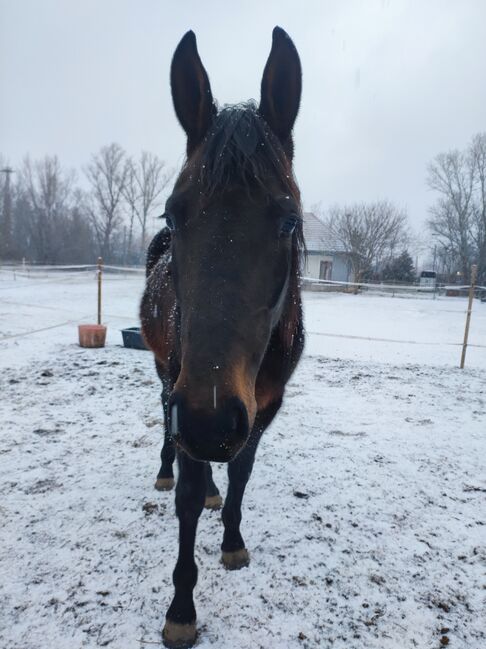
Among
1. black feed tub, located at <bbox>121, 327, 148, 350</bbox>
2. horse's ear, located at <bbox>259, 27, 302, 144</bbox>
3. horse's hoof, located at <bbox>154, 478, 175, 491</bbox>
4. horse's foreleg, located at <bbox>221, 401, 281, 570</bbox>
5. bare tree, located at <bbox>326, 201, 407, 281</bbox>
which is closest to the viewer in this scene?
horse's ear, located at <bbox>259, 27, 302, 144</bbox>

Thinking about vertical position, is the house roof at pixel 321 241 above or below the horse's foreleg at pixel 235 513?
above

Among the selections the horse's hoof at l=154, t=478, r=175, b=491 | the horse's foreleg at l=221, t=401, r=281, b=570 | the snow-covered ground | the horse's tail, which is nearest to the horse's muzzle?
the horse's foreleg at l=221, t=401, r=281, b=570

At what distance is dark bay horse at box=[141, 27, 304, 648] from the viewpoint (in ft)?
3.75

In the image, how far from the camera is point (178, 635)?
1830mm

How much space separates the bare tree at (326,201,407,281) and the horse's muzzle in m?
30.2

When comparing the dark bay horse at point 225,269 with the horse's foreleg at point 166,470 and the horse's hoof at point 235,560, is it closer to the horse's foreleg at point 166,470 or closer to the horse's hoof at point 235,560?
the horse's hoof at point 235,560

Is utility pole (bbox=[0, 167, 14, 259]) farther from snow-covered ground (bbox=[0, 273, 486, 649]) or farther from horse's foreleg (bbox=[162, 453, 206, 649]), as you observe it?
horse's foreleg (bbox=[162, 453, 206, 649])

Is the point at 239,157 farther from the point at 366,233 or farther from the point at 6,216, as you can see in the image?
the point at 6,216

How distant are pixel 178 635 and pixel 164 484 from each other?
1282 millimetres

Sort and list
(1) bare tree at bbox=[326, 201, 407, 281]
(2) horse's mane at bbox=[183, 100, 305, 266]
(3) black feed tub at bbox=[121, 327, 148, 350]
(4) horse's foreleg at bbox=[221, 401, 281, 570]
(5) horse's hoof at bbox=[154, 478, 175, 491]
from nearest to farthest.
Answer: (2) horse's mane at bbox=[183, 100, 305, 266] < (4) horse's foreleg at bbox=[221, 401, 281, 570] < (5) horse's hoof at bbox=[154, 478, 175, 491] < (3) black feed tub at bbox=[121, 327, 148, 350] < (1) bare tree at bbox=[326, 201, 407, 281]

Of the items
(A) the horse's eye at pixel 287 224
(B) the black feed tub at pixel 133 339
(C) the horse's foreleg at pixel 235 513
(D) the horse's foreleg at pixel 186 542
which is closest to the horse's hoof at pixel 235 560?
(C) the horse's foreleg at pixel 235 513

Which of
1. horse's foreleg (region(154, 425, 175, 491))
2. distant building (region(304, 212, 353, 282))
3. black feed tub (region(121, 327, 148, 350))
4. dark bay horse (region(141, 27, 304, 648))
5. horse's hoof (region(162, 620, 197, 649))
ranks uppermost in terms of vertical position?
distant building (region(304, 212, 353, 282))

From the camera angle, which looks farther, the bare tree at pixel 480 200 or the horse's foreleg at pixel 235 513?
the bare tree at pixel 480 200

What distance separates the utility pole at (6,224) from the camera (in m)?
38.6
